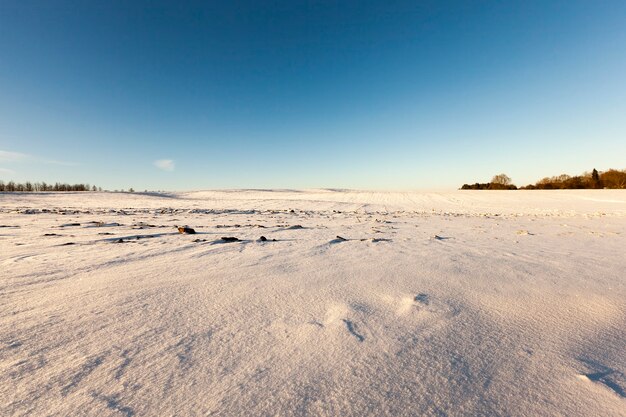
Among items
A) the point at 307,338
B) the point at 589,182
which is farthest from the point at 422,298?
the point at 589,182

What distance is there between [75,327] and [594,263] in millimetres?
5000

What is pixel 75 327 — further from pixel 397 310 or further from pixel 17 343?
pixel 397 310

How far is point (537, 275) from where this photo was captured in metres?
2.94

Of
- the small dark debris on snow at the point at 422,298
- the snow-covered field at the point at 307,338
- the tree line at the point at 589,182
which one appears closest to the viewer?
the snow-covered field at the point at 307,338

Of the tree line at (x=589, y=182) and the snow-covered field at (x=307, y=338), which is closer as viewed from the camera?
the snow-covered field at (x=307, y=338)

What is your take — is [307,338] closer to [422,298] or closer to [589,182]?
[422,298]

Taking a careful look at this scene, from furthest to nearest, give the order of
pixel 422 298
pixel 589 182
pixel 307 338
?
pixel 589 182 < pixel 422 298 < pixel 307 338

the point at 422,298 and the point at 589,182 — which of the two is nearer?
the point at 422,298

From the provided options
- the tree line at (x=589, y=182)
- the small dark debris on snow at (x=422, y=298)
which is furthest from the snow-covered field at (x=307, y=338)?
the tree line at (x=589, y=182)

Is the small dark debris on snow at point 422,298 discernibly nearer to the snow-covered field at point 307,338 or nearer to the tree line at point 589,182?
the snow-covered field at point 307,338

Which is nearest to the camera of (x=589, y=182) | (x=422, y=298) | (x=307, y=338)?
(x=307, y=338)

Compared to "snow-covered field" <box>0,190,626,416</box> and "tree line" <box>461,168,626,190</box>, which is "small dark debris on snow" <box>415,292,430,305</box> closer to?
"snow-covered field" <box>0,190,626,416</box>

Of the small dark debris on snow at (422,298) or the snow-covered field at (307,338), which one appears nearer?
the snow-covered field at (307,338)

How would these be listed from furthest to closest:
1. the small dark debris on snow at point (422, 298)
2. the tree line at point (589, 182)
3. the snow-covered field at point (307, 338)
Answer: the tree line at point (589, 182), the small dark debris on snow at point (422, 298), the snow-covered field at point (307, 338)
